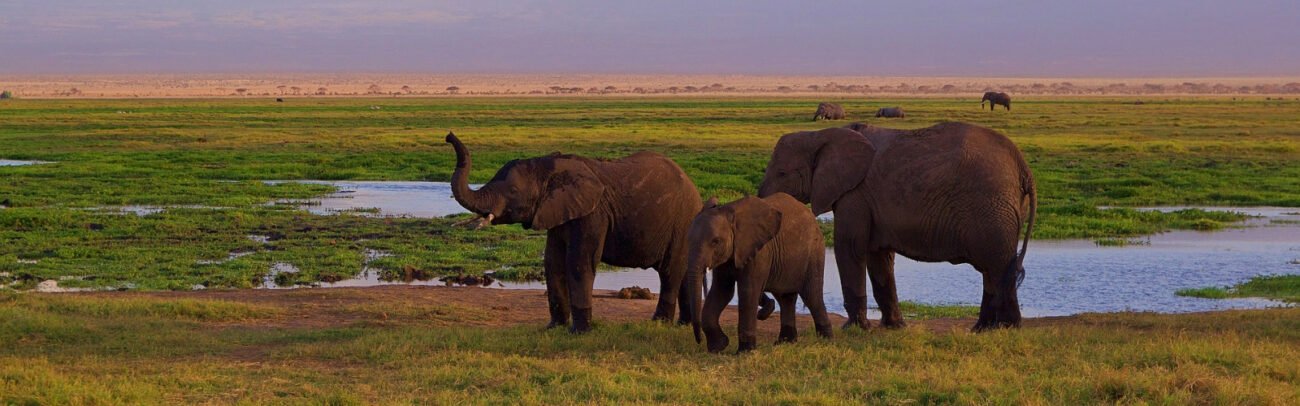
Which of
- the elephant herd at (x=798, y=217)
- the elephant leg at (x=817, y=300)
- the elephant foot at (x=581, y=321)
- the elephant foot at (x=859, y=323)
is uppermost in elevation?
the elephant herd at (x=798, y=217)

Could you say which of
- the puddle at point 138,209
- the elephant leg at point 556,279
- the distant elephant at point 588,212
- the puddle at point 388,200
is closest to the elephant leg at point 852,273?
the distant elephant at point 588,212

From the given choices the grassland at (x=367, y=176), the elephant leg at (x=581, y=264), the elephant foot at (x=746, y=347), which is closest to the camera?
the elephant foot at (x=746, y=347)

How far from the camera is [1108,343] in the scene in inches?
413

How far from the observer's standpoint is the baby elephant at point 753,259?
9.79 m

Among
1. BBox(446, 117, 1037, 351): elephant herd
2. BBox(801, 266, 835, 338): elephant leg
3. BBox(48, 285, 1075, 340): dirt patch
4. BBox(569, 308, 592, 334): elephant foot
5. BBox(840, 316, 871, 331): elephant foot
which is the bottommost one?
BBox(48, 285, 1075, 340): dirt patch

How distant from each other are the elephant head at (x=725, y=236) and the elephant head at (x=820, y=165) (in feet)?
4.76

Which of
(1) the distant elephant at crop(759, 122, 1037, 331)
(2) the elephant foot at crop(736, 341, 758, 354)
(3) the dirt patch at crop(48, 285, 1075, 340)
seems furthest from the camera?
(3) the dirt patch at crop(48, 285, 1075, 340)

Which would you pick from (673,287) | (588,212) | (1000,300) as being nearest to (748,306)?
(588,212)

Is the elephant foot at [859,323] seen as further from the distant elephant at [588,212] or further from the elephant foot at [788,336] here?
the distant elephant at [588,212]

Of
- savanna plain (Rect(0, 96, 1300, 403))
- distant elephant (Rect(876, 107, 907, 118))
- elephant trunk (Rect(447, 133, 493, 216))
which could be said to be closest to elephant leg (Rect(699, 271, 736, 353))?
savanna plain (Rect(0, 96, 1300, 403))

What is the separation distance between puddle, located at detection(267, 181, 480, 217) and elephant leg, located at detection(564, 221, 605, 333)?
12.1 metres

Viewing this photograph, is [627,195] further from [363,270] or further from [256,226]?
[256,226]

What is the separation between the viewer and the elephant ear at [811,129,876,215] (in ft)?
37.7

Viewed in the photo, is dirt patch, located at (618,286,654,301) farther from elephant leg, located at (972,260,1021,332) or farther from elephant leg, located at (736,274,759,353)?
elephant leg, located at (736,274,759,353)
